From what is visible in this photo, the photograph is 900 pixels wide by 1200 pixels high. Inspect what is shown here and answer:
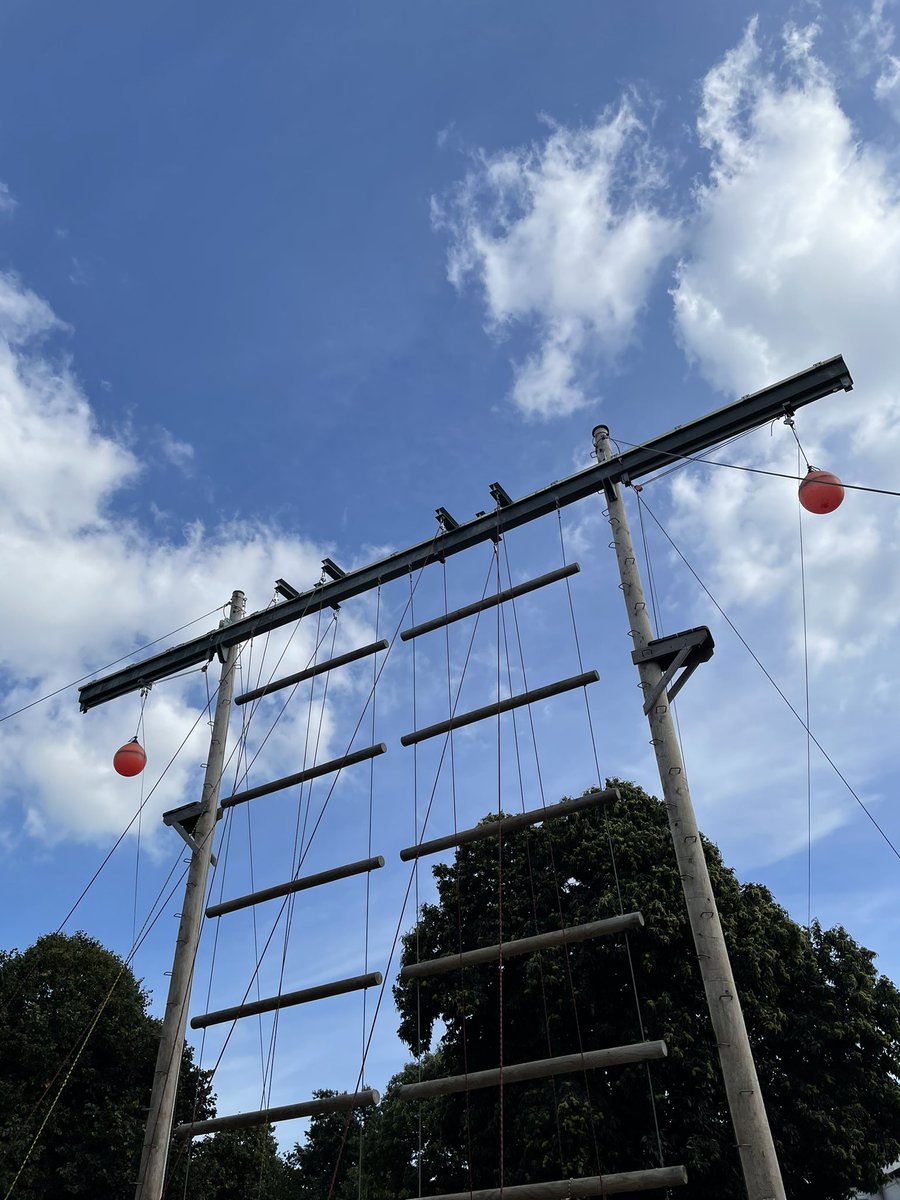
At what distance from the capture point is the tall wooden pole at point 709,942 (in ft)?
17.9

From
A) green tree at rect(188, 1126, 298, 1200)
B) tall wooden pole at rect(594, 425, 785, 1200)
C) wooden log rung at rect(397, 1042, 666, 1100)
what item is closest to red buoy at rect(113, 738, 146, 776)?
wooden log rung at rect(397, 1042, 666, 1100)

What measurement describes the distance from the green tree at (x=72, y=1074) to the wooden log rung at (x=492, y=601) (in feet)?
29.3

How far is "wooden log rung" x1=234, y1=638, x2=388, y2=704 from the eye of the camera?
10125 millimetres

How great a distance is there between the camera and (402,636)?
9.66m

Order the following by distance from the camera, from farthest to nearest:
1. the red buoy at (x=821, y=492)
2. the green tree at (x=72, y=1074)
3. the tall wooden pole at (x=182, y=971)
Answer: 1. the green tree at (x=72, y=1074)
2. the tall wooden pole at (x=182, y=971)
3. the red buoy at (x=821, y=492)

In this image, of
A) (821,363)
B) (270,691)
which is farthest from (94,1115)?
(821,363)

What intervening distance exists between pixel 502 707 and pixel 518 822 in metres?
1.16

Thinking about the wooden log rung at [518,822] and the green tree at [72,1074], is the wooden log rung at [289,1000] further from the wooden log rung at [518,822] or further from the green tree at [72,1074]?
the green tree at [72,1074]

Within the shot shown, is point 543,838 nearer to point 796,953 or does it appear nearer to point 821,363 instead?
point 796,953

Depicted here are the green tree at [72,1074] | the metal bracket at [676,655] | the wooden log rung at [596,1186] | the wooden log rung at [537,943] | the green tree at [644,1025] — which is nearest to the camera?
the wooden log rung at [596,1186]

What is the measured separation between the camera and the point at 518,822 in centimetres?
761

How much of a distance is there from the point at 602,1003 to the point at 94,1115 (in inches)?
371

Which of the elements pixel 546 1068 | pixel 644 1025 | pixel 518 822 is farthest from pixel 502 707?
pixel 644 1025

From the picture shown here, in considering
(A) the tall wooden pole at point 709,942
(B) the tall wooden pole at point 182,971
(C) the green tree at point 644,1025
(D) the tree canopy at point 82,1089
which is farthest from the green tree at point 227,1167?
(A) the tall wooden pole at point 709,942
